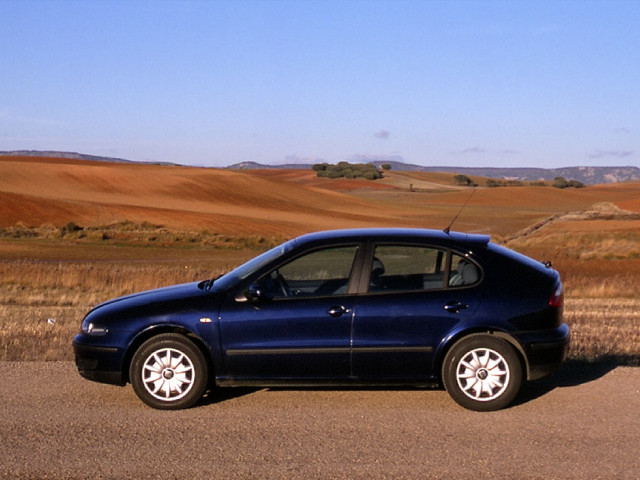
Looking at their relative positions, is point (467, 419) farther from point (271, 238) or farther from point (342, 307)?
point (271, 238)

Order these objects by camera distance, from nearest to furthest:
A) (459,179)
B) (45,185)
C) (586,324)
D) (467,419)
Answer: (467,419) < (586,324) < (45,185) < (459,179)

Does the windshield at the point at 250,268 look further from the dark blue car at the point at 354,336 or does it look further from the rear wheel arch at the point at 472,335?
the rear wheel arch at the point at 472,335

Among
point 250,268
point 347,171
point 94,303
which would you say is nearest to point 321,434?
point 250,268

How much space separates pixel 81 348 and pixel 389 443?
8.93ft

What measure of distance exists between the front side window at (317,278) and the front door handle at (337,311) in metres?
0.16

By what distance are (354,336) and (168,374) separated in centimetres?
147

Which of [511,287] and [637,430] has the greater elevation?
[511,287]

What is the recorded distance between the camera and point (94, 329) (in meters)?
7.25

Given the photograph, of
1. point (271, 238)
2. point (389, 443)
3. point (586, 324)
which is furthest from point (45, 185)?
point (389, 443)

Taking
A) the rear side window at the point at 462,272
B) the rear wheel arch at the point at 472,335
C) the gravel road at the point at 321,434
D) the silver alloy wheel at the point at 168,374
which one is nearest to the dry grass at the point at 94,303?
the gravel road at the point at 321,434

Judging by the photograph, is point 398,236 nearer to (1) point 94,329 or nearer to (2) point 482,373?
(2) point 482,373

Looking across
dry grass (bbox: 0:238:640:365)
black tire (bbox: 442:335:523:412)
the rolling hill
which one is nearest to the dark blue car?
black tire (bbox: 442:335:523:412)

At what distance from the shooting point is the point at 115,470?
5445mm

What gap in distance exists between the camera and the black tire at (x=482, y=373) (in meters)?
6.94
